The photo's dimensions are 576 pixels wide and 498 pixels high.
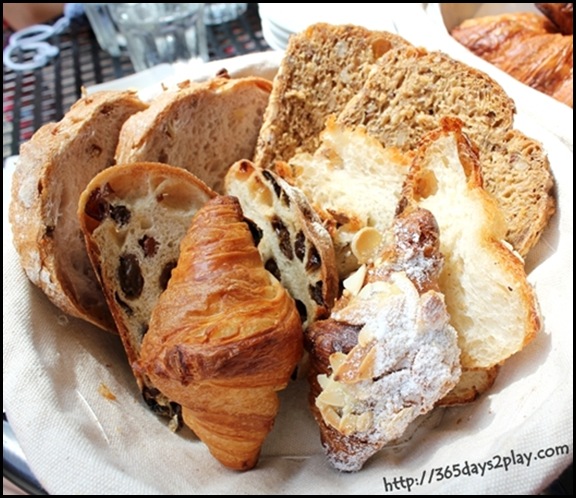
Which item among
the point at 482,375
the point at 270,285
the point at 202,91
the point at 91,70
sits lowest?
the point at 91,70

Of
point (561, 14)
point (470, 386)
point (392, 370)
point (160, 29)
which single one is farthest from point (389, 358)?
point (160, 29)

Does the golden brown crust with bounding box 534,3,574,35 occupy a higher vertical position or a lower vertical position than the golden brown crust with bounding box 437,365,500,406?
higher

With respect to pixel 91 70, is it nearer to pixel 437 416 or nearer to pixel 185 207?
pixel 185 207

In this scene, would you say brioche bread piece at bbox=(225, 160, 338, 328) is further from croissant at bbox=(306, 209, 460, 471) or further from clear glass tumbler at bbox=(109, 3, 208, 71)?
clear glass tumbler at bbox=(109, 3, 208, 71)

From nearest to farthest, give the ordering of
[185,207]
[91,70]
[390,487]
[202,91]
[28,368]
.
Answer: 1. [390,487]
2. [28,368]
3. [185,207]
4. [202,91]
5. [91,70]

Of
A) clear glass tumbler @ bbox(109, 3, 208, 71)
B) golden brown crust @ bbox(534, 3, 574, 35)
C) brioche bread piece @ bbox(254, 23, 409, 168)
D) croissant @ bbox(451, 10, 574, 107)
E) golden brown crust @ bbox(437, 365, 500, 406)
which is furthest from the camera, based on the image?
clear glass tumbler @ bbox(109, 3, 208, 71)

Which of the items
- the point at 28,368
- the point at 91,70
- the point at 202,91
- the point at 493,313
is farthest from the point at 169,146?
the point at 91,70

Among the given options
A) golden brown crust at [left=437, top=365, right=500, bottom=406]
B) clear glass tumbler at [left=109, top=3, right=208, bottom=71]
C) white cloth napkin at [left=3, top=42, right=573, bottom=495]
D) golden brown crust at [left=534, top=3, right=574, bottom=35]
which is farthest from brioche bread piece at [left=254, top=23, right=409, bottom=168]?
clear glass tumbler at [left=109, top=3, right=208, bottom=71]

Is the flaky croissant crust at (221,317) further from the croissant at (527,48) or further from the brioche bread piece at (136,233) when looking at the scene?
the croissant at (527,48)
